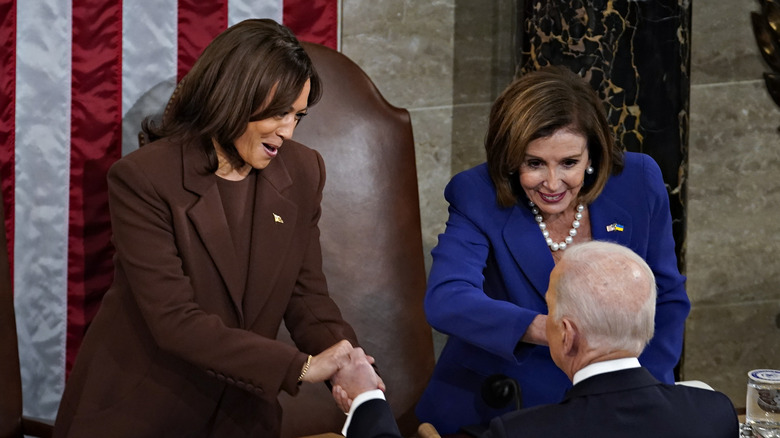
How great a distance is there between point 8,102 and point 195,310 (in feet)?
5.32

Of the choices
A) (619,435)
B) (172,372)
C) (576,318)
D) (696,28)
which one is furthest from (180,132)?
(696,28)

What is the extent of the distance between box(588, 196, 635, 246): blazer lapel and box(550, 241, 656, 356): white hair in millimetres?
819

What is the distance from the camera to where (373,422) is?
2266 mm

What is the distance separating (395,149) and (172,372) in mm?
1703

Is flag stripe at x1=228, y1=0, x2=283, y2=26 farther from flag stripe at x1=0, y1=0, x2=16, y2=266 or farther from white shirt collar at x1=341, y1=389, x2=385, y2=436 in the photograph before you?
white shirt collar at x1=341, y1=389, x2=385, y2=436

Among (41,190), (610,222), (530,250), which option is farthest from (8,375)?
(610,222)

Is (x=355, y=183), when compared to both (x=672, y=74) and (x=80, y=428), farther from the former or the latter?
(x=80, y=428)

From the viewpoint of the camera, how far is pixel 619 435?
196 centimetres

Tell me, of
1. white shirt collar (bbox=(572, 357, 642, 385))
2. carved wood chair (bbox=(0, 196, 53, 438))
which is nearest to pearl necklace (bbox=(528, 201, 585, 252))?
white shirt collar (bbox=(572, 357, 642, 385))

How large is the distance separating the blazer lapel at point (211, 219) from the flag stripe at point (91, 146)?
4.38ft

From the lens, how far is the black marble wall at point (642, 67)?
395 centimetres

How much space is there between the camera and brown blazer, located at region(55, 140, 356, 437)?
98.5 inches

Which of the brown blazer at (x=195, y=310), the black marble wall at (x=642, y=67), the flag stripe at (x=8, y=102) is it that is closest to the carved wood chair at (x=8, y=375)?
the brown blazer at (x=195, y=310)

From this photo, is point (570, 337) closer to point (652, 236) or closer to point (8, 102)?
point (652, 236)
